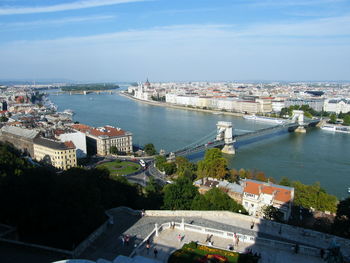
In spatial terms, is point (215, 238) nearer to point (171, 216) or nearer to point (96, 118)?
point (171, 216)

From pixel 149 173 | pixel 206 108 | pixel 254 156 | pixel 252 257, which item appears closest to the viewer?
pixel 252 257

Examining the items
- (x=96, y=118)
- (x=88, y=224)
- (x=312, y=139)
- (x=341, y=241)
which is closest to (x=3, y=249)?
(x=88, y=224)

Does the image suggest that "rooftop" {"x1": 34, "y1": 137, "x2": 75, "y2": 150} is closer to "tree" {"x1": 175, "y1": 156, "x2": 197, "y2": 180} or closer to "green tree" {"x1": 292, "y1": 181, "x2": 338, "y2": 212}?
"tree" {"x1": 175, "y1": 156, "x2": 197, "y2": 180}

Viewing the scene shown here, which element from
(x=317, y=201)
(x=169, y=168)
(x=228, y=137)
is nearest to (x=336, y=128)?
(x=228, y=137)

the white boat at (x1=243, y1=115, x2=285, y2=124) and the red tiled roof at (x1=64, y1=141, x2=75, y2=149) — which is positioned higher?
the red tiled roof at (x1=64, y1=141, x2=75, y2=149)

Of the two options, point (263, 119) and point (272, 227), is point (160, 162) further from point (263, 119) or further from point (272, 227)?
point (263, 119)

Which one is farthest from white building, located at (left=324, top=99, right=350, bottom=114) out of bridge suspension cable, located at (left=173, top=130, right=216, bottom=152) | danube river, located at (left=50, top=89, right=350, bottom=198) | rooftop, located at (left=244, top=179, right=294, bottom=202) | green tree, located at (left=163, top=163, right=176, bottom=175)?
rooftop, located at (left=244, top=179, right=294, bottom=202)

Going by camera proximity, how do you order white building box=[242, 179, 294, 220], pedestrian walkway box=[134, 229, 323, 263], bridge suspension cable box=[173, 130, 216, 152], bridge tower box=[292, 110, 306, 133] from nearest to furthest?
pedestrian walkway box=[134, 229, 323, 263] → white building box=[242, 179, 294, 220] → bridge suspension cable box=[173, 130, 216, 152] → bridge tower box=[292, 110, 306, 133]
